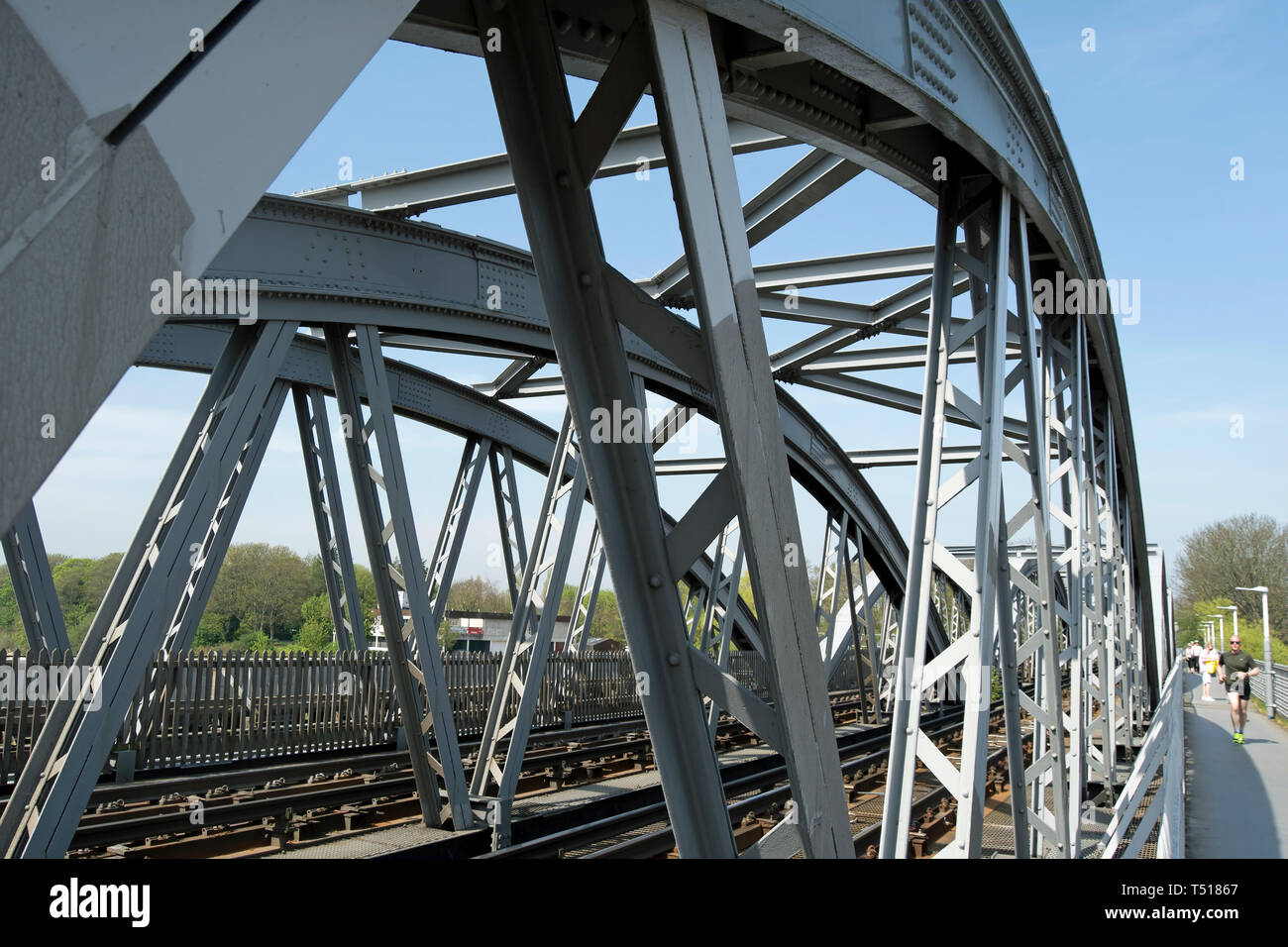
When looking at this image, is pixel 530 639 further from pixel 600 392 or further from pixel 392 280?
pixel 600 392

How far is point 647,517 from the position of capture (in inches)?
105

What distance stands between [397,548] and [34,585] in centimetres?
383

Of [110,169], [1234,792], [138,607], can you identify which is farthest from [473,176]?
[1234,792]

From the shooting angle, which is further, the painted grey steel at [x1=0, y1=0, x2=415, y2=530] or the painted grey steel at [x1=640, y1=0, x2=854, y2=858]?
the painted grey steel at [x1=640, y1=0, x2=854, y2=858]

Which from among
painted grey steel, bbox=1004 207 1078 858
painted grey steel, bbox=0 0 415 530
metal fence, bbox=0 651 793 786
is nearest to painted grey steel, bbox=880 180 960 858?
painted grey steel, bbox=1004 207 1078 858

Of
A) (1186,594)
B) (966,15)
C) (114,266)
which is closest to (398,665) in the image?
(966,15)

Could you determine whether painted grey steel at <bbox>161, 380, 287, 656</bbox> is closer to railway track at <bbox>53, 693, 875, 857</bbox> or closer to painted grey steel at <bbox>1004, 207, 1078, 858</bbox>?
railway track at <bbox>53, 693, 875, 857</bbox>

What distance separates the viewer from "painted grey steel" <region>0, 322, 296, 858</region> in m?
5.93

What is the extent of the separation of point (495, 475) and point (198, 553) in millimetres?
8146

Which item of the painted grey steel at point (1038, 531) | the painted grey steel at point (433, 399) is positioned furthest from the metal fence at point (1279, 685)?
the painted grey steel at point (1038, 531)

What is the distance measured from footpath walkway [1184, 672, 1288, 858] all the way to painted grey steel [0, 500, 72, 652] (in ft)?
32.6

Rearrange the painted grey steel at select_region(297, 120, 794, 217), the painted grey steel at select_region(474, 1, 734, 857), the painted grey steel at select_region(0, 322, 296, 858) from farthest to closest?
the painted grey steel at select_region(297, 120, 794, 217) < the painted grey steel at select_region(0, 322, 296, 858) < the painted grey steel at select_region(474, 1, 734, 857)

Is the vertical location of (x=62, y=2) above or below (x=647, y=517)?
above
